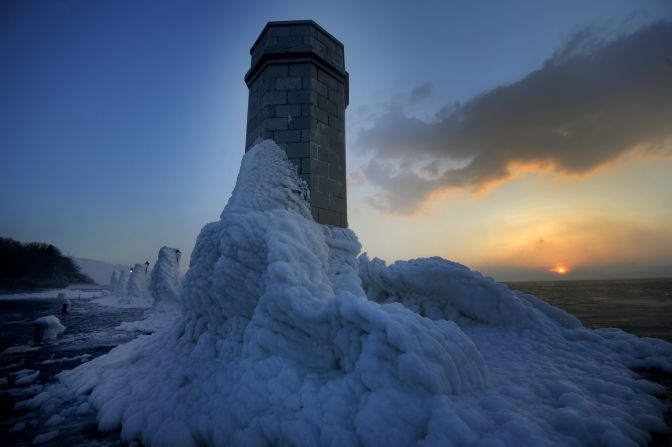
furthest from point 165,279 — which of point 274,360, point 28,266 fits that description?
point 28,266

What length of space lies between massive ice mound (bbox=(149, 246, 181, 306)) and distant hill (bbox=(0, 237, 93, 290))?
62.5m

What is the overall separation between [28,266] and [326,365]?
8795cm

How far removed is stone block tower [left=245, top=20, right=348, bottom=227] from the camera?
5711mm

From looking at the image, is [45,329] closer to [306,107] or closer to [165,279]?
[165,279]

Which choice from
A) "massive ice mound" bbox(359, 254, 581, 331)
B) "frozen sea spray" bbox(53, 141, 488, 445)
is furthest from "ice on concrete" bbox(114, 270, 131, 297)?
"massive ice mound" bbox(359, 254, 581, 331)

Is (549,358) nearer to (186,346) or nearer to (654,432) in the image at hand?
(654,432)

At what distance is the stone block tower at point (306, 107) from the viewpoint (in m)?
5.71

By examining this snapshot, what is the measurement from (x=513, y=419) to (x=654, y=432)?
161cm

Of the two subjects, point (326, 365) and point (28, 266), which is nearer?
point (326, 365)

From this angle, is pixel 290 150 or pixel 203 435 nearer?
pixel 203 435

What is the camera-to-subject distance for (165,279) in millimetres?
15023

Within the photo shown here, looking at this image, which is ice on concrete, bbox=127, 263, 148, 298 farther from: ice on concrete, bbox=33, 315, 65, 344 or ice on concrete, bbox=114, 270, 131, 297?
ice on concrete, bbox=33, 315, 65, 344

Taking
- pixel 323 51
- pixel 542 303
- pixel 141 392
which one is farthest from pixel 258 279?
pixel 542 303

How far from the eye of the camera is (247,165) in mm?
5383
